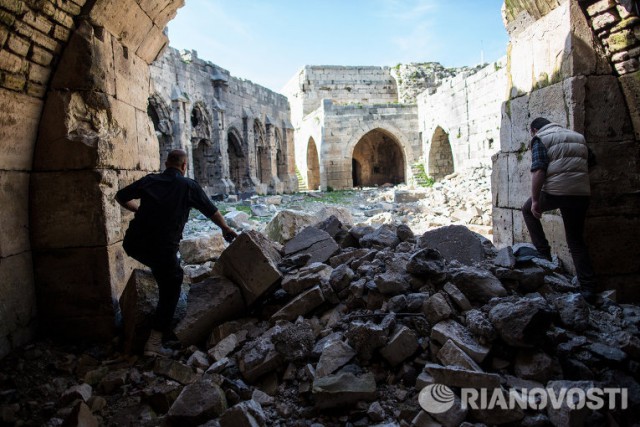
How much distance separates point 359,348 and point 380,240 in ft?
5.94

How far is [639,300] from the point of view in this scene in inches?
143

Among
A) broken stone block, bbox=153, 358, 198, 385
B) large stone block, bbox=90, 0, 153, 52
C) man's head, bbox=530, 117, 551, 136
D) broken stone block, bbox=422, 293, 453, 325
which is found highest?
large stone block, bbox=90, 0, 153, 52

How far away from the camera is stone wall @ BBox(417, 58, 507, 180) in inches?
550

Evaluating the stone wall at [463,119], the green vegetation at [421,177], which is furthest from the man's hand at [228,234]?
the green vegetation at [421,177]

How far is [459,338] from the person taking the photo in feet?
8.32

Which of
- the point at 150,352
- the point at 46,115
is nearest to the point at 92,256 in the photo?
the point at 150,352

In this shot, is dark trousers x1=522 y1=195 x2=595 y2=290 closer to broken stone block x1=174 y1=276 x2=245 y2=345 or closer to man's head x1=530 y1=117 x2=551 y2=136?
man's head x1=530 y1=117 x2=551 y2=136

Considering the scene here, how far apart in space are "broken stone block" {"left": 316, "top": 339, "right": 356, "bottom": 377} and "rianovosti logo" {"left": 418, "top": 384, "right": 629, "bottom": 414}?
21.2 inches

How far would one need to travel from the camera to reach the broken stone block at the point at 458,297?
287 centimetres

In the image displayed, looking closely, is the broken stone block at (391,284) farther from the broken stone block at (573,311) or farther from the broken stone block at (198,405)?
the broken stone block at (198,405)

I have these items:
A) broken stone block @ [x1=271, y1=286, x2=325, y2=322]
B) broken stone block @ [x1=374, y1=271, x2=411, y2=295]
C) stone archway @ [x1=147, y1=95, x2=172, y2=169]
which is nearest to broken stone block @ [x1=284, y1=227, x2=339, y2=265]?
broken stone block @ [x1=271, y1=286, x2=325, y2=322]

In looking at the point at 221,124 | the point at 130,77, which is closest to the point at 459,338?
the point at 130,77

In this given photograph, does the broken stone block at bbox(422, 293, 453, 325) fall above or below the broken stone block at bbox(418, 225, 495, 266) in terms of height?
below

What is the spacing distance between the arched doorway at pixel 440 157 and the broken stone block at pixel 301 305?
1768cm
